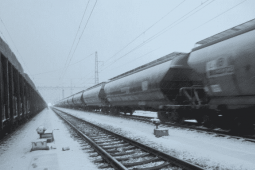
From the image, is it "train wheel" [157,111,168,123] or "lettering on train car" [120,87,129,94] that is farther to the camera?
"lettering on train car" [120,87,129,94]

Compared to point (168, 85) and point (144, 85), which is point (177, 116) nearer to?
point (168, 85)

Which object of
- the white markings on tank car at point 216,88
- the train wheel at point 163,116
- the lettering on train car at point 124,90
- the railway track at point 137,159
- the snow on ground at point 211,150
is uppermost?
the lettering on train car at point 124,90

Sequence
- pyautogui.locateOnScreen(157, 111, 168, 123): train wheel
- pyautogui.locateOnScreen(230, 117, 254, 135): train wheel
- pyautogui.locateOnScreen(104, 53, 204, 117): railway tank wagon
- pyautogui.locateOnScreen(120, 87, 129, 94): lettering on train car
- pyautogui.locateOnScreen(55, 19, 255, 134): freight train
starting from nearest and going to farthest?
pyautogui.locateOnScreen(55, 19, 255, 134): freight train < pyautogui.locateOnScreen(230, 117, 254, 135): train wheel < pyautogui.locateOnScreen(104, 53, 204, 117): railway tank wagon < pyautogui.locateOnScreen(157, 111, 168, 123): train wheel < pyautogui.locateOnScreen(120, 87, 129, 94): lettering on train car

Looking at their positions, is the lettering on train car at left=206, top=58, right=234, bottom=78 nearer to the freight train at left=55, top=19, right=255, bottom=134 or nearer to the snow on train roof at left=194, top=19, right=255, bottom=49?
the freight train at left=55, top=19, right=255, bottom=134

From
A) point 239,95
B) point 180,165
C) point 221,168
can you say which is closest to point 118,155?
point 180,165

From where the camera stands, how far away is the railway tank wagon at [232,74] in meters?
6.29

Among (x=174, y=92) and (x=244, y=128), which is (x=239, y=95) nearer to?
(x=244, y=128)

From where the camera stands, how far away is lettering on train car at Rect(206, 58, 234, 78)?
6802mm

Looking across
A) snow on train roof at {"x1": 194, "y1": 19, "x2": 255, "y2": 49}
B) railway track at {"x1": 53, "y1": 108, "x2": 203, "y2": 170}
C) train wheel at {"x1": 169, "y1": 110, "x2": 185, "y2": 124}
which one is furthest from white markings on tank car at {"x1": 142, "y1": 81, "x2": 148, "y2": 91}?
railway track at {"x1": 53, "y1": 108, "x2": 203, "y2": 170}

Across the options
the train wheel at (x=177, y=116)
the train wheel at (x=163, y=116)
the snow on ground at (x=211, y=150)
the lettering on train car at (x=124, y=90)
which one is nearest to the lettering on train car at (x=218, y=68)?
the snow on ground at (x=211, y=150)

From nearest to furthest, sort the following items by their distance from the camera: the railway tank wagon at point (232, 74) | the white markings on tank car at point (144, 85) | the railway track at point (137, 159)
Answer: the railway track at point (137, 159)
the railway tank wagon at point (232, 74)
the white markings on tank car at point (144, 85)

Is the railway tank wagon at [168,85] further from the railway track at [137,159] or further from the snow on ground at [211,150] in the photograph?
the railway track at [137,159]

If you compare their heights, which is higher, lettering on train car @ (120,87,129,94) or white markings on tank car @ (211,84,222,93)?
lettering on train car @ (120,87,129,94)

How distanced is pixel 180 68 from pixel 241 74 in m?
3.62
